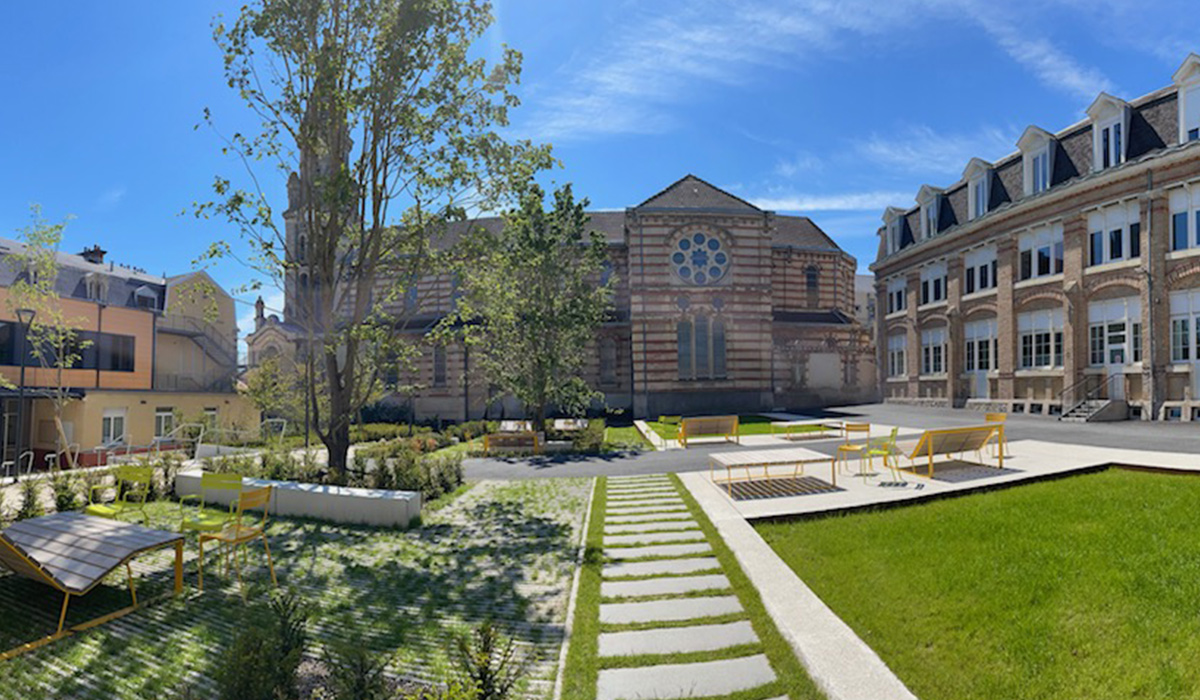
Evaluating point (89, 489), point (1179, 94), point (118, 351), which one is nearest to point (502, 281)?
point (89, 489)

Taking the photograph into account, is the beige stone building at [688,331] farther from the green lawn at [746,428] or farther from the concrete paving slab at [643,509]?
the concrete paving slab at [643,509]

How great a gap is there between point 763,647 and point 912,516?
4.52m

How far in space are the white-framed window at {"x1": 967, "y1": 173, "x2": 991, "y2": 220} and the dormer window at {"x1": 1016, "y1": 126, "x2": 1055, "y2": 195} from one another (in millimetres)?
2679

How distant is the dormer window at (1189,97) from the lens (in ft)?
68.6

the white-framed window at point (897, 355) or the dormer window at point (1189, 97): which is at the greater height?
the dormer window at point (1189, 97)

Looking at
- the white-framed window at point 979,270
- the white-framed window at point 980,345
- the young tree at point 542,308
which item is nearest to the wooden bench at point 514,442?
the young tree at point 542,308

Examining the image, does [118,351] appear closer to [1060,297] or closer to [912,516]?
[912,516]

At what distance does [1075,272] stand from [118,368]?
43680mm

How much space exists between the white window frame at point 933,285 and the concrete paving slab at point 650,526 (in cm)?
3091

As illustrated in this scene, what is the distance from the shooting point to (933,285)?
113 feet

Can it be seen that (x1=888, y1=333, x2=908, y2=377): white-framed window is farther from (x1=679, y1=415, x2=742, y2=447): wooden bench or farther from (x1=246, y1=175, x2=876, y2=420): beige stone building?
(x1=679, y1=415, x2=742, y2=447): wooden bench

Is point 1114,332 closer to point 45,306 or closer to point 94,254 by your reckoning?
point 45,306

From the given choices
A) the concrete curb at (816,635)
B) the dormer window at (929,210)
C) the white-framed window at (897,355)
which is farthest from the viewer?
the white-framed window at (897,355)

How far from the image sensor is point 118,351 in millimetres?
27000
